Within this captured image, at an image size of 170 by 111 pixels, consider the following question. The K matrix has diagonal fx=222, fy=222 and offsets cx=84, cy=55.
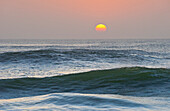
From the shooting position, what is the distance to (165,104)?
6.71 meters

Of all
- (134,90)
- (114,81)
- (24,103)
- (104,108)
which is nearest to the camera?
(104,108)

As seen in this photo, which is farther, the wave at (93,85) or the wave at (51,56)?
the wave at (51,56)

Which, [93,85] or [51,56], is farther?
[51,56]

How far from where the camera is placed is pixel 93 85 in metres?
11.2

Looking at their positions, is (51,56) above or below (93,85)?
above

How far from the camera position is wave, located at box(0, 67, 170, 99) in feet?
31.4

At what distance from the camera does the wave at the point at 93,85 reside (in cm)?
956

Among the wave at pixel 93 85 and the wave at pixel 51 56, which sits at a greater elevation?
the wave at pixel 51 56

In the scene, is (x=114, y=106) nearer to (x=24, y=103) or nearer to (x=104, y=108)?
(x=104, y=108)

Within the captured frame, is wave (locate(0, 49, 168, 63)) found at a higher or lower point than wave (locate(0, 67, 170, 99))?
higher

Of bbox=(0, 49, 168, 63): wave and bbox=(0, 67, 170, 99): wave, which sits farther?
bbox=(0, 49, 168, 63): wave

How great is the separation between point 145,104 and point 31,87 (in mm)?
6127

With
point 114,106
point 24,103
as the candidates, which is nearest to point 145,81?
point 114,106

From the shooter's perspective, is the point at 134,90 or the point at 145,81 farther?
the point at 145,81
